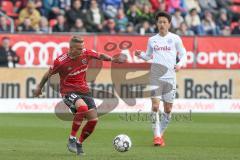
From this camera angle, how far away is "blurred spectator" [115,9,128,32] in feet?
86.2

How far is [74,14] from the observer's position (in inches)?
1009

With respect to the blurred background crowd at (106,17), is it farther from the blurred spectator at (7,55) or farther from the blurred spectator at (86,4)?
the blurred spectator at (7,55)

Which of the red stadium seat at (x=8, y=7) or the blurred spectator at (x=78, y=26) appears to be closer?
the blurred spectator at (x=78, y=26)

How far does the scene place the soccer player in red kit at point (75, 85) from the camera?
12266 mm

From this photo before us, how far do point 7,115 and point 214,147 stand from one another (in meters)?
8.11

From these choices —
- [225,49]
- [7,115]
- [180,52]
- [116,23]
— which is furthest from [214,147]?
[116,23]

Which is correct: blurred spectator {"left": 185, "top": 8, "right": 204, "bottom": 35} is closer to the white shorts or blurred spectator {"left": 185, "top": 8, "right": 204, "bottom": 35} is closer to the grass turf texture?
the grass turf texture

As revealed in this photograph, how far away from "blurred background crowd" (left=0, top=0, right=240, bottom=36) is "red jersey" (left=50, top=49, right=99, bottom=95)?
1196 cm

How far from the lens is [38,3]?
84.6ft

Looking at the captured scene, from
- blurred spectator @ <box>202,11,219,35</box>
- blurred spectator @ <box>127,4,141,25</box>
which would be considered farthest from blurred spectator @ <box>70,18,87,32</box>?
blurred spectator @ <box>202,11,219,35</box>

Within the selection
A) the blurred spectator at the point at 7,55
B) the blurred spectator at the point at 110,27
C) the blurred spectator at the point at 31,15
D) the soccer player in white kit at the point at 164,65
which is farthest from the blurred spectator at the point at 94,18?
the soccer player in white kit at the point at 164,65

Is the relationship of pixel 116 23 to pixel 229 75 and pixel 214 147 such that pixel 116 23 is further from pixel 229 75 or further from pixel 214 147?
pixel 214 147

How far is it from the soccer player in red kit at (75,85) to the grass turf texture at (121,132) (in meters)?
0.38

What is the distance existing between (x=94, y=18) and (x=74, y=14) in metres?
0.83
